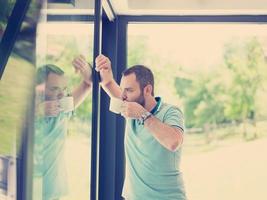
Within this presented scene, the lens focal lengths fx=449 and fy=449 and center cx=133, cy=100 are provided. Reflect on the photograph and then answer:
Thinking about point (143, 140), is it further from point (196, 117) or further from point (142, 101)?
point (196, 117)

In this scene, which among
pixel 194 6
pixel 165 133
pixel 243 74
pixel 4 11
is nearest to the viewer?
pixel 4 11

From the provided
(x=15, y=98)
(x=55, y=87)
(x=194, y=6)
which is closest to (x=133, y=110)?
(x=194, y=6)

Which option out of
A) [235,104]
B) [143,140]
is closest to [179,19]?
[235,104]

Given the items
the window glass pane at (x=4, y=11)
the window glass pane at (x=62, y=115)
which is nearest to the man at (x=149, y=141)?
the window glass pane at (x=62, y=115)

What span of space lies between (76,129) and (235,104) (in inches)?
58.6

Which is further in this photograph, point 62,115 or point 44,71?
point 62,115

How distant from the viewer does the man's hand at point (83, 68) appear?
6.16 ft

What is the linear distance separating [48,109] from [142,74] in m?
1.56

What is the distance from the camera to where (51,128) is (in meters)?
1.39

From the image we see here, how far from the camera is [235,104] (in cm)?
309

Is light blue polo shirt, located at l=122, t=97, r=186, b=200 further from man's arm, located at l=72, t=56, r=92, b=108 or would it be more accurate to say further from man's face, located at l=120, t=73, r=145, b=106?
man's arm, located at l=72, t=56, r=92, b=108

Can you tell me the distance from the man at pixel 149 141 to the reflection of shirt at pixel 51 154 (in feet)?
3.34

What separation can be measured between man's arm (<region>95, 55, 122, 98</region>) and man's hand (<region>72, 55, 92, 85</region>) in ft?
1.10

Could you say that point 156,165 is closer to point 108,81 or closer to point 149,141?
point 149,141
